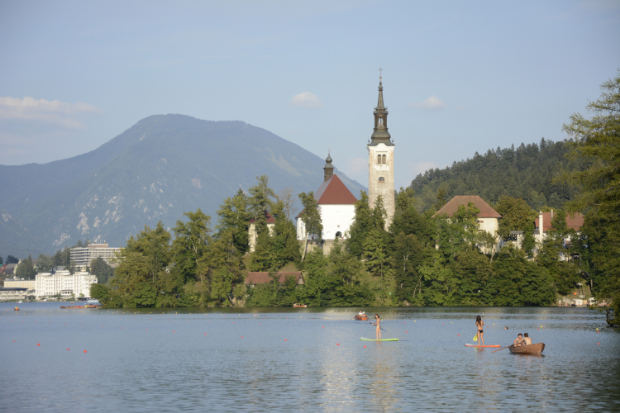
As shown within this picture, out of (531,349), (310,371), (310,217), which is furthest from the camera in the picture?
(310,217)

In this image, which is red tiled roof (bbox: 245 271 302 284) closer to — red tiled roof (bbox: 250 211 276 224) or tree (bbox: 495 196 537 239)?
red tiled roof (bbox: 250 211 276 224)

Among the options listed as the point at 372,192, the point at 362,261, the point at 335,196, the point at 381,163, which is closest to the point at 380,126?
the point at 381,163

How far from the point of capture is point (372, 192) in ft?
400

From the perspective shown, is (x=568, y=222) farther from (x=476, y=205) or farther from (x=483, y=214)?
(x=476, y=205)

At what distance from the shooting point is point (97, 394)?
29.9 meters

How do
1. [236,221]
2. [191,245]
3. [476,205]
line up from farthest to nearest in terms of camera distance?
1. [476,205]
2. [236,221]
3. [191,245]

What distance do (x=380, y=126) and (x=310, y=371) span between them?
92625mm

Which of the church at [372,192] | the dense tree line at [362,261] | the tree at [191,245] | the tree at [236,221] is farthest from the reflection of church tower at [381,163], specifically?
the tree at [191,245]

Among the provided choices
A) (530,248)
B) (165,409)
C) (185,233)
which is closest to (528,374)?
(165,409)

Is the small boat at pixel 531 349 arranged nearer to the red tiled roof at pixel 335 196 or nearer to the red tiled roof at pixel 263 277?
the red tiled roof at pixel 263 277

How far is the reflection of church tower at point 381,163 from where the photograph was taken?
12131cm

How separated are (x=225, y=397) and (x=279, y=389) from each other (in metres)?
2.77

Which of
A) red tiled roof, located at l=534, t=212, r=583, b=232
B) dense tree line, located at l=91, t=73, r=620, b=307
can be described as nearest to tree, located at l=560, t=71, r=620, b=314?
dense tree line, located at l=91, t=73, r=620, b=307

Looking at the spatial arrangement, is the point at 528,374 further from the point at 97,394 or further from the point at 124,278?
the point at 124,278
